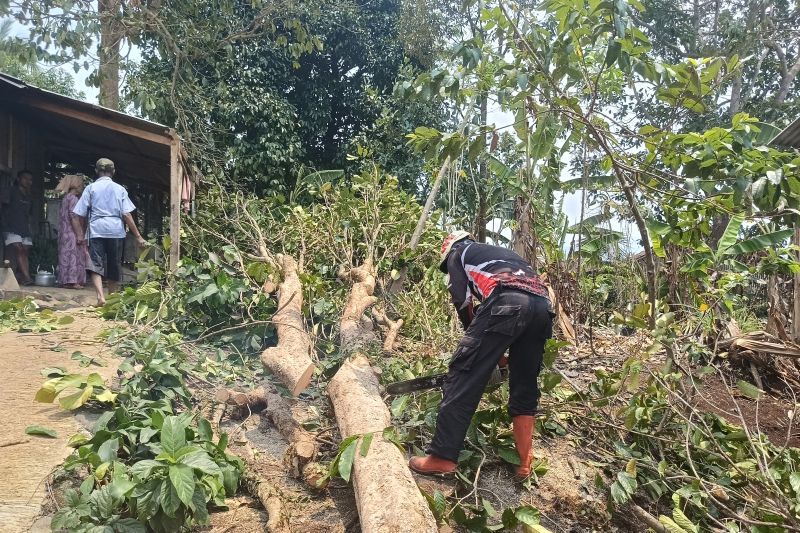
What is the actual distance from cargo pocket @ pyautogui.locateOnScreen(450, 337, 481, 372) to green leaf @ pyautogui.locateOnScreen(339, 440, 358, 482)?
70 cm

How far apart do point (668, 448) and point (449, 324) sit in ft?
8.30

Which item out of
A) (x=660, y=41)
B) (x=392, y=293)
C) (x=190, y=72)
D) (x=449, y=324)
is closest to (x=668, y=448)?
(x=449, y=324)

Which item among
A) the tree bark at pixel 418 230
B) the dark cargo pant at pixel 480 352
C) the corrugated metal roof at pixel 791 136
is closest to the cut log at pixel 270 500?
the dark cargo pant at pixel 480 352

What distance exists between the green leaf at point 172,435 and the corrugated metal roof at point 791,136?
6.35 metres

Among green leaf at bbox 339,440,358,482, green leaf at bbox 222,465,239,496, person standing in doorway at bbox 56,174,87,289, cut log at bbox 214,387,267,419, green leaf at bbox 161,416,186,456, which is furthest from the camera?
person standing in doorway at bbox 56,174,87,289

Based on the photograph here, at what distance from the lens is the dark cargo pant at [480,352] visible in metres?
2.99

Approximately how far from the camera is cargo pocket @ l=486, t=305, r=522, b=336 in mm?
2996

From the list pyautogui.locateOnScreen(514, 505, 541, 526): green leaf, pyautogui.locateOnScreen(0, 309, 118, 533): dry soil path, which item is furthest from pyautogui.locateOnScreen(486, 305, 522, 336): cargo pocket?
pyautogui.locateOnScreen(0, 309, 118, 533): dry soil path

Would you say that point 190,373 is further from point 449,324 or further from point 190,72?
point 190,72

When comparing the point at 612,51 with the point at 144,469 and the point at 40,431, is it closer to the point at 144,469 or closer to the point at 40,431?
the point at 144,469

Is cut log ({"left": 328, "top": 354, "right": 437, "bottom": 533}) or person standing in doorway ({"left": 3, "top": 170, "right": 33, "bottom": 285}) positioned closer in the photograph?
cut log ({"left": 328, "top": 354, "right": 437, "bottom": 533})

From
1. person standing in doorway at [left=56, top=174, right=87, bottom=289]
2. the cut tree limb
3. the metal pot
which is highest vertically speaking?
person standing in doorway at [left=56, top=174, right=87, bottom=289]

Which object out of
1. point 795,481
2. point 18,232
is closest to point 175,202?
point 18,232

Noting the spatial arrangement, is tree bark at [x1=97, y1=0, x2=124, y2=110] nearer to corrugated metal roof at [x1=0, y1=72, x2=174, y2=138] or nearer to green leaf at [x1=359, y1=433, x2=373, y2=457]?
corrugated metal roof at [x1=0, y1=72, x2=174, y2=138]
